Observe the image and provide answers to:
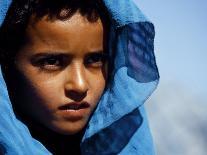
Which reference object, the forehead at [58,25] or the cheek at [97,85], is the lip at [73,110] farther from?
the forehead at [58,25]

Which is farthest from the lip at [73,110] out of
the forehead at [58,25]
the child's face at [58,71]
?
the forehead at [58,25]

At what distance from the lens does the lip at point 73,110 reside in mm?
1097

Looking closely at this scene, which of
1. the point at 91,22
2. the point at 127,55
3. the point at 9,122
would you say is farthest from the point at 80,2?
the point at 9,122

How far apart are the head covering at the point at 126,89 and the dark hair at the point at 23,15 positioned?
0.08 m

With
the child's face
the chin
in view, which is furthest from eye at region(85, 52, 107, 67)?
the chin

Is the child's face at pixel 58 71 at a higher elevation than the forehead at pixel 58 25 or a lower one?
lower

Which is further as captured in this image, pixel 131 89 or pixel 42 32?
pixel 131 89

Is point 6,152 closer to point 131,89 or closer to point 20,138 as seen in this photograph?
point 20,138

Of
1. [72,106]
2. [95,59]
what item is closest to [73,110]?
[72,106]

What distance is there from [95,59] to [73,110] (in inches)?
4.9

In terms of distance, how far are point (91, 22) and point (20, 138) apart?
11.0 inches

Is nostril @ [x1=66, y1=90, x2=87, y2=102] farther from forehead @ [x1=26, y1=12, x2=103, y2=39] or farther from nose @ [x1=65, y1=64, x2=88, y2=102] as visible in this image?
forehead @ [x1=26, y1=12, x2=103, y2=39]

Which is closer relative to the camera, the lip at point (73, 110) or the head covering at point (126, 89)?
the lip at point (73, 110)

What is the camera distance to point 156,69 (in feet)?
4.11
